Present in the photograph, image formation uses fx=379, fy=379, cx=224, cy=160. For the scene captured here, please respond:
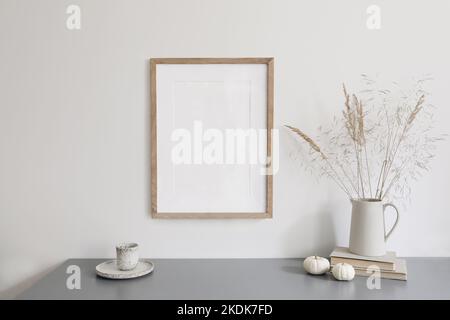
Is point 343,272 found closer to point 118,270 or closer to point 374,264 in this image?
point 374,264

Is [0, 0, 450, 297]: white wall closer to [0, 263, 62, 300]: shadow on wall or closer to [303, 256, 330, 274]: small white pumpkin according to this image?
[0, 263, 62, 300]: shadow on wall

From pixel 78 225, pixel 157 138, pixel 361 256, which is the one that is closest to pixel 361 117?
pixel 361 256

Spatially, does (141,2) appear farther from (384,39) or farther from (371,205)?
(371,205)

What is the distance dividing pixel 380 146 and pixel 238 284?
2.32 feet

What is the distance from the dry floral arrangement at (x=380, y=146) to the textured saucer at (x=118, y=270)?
26.9 inches

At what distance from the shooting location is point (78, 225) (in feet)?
4.57

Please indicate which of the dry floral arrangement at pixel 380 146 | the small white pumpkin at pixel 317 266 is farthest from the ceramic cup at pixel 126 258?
the dry floral arrangement at pixel 380 146

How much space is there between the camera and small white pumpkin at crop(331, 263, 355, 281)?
1.15 m

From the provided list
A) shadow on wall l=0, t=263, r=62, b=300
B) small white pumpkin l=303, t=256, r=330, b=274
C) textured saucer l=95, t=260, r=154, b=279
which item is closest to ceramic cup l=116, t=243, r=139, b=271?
textured saucer l=95, t=260, r=154, b=279

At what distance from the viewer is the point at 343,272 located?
1.15m

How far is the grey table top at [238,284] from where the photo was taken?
3.46ft

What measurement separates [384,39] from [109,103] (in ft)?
3.33

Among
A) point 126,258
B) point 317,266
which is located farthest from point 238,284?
point 126,258

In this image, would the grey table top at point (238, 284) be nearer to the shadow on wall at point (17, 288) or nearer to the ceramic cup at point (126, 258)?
the ceramic cup at point (126, 258)
